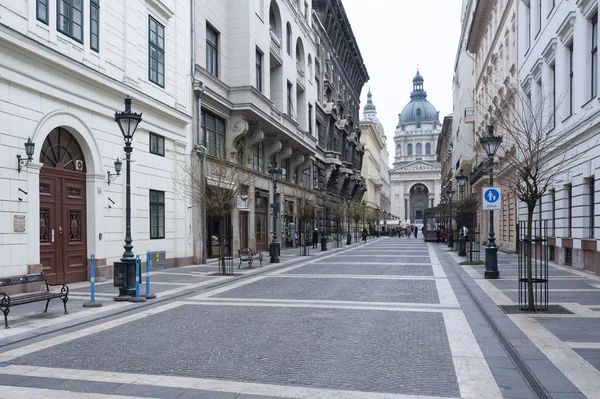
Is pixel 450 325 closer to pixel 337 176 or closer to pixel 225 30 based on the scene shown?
pixel 225 30

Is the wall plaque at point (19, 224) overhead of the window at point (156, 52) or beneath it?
beneath

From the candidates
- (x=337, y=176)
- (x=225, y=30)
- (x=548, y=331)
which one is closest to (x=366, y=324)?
(x=548, y=331)

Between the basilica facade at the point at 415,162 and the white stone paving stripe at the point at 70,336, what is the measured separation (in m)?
137

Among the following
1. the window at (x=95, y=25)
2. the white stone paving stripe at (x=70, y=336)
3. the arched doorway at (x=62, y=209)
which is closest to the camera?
the white stone paving stripe at (x=70, y=336)

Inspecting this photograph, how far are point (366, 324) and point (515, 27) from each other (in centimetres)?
2650

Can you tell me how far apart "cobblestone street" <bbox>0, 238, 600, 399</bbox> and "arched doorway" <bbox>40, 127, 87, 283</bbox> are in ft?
9.87

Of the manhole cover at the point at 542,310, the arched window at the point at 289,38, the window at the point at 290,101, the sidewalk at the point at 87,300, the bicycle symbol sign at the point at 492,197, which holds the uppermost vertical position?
the arched window at the point at 289,38

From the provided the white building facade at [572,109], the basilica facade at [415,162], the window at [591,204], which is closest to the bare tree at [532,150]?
the white building facade at [572,109]

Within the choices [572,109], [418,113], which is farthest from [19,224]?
[418,113]

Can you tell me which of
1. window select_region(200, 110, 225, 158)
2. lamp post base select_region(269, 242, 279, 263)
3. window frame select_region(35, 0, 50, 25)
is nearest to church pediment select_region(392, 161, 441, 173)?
window select_region(200, 110, 225, 158)

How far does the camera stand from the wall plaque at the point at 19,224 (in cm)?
1360

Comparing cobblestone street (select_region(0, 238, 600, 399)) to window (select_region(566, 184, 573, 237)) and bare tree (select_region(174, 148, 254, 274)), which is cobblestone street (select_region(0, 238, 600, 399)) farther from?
window (select_region(566, 184, 573, 237))

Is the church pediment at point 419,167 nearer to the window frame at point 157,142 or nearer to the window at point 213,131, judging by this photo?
the window at point 213,131

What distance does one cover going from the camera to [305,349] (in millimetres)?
8047
